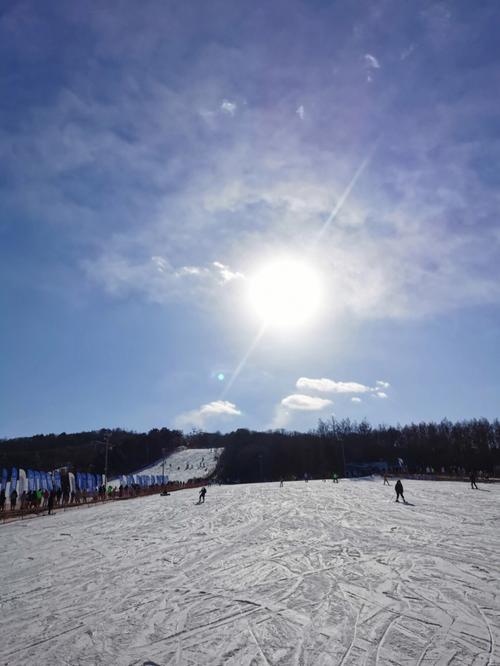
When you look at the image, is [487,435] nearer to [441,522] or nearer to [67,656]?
[441,522]

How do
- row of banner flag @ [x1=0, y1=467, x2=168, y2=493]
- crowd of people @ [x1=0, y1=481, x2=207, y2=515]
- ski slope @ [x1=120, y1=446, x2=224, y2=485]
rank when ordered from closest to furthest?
crowd of people @ [x1=0, y1=481, x2=207, y2=515] → row of banner flag @ [x1=0, y1=467, x2=168, y2=493] → ski slope @ [x1=120, y1=446, x2=224, y2=485]

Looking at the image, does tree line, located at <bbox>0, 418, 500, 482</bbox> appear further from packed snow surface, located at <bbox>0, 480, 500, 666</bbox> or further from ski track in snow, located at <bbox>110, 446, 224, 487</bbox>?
packed snow surface, located at <bbox>0, 480, 500, 666</bbox>

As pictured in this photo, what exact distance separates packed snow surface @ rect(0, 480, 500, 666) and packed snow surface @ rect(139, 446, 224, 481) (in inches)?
3055

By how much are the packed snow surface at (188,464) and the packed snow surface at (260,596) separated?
255 ft

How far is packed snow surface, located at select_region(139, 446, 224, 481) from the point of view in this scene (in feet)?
313

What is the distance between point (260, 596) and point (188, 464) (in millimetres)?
110500

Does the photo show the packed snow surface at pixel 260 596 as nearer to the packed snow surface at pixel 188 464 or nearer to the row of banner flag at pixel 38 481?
the row of banner flag at pixel 38 481

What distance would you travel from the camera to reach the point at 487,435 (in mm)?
96438

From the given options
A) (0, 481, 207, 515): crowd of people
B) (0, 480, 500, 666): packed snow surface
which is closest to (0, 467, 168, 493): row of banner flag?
(0, 481, 207, 515): crowd of people

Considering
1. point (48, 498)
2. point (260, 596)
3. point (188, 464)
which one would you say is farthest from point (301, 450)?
point (260, 596)

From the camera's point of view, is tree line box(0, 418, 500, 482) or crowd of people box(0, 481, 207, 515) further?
tree line box(0, 418, 500, 482)

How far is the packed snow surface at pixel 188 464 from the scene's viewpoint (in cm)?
9537

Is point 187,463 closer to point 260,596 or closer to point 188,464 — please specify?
point 188,464

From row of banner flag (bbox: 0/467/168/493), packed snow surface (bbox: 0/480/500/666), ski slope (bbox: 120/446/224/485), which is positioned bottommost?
ski slope (bbox: 120/446/224/485)
